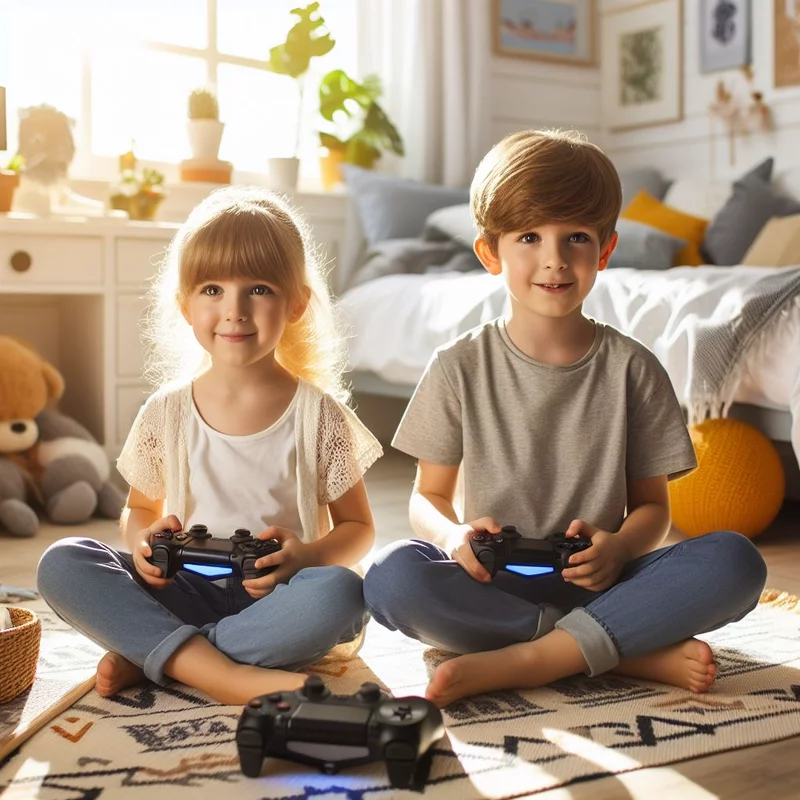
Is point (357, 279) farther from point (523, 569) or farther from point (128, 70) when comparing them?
point (523, 569)

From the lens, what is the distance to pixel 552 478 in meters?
1.39

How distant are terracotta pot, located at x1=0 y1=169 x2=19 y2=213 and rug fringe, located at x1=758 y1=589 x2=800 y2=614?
182 centimetres

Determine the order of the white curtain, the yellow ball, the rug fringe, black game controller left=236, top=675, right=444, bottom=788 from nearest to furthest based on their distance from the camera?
black game controller left=236, top=675, right=444, bottom=788 → the rug fringe → the yellow ball → the white curtain

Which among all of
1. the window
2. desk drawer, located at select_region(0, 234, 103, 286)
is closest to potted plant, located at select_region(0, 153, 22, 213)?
desk drawer, located at select_region(0, 234, 103, 286)

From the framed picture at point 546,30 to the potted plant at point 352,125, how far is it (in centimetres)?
53

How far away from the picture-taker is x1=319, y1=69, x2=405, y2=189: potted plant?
11.3 ft

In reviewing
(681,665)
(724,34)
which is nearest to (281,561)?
(681,665)

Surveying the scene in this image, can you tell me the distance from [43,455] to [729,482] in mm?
1395

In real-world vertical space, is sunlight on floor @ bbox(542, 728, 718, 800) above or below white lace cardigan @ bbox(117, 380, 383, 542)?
below

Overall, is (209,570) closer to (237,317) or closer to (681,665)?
(237,317)

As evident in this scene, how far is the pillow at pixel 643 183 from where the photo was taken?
3.63 m

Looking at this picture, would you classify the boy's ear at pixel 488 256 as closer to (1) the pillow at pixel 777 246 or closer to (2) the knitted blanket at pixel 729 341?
(2) the knitted blanket at pixel 729 341

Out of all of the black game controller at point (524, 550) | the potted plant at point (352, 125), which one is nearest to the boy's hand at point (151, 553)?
the black game controller at point (524, 550)

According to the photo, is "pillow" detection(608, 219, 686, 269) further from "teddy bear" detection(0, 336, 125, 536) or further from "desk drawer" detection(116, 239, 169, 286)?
"teddy bear" detection(0, 336, 125, 536)
